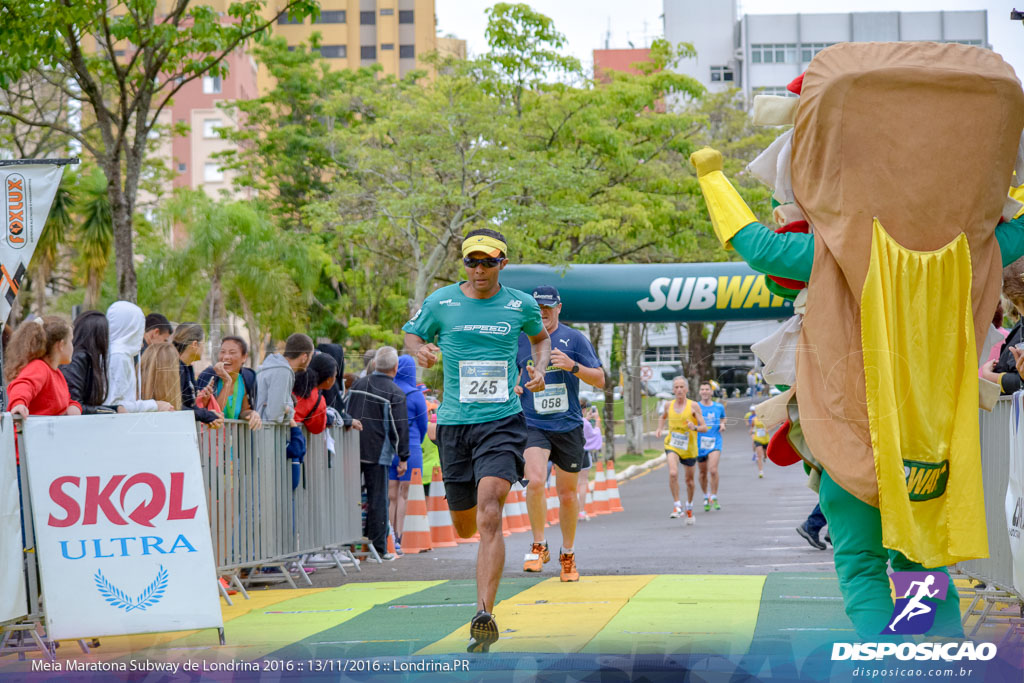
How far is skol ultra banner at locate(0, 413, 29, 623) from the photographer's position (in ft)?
20.0

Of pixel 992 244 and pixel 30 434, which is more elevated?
pixel 992 244

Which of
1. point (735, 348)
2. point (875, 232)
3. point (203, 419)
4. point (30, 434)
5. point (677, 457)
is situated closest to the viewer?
point (875, 232)

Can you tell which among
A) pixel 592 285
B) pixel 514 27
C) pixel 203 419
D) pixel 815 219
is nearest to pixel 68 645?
pixel 203 419

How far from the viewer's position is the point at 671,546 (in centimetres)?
1154

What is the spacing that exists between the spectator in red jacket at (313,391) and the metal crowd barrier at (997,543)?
5052 mm

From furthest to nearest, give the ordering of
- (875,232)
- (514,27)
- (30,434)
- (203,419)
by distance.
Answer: (514,27)
(203,419)
(30,434)
(875,232)

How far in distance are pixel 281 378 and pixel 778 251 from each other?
584 cm

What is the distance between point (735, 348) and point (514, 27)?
14371 mm

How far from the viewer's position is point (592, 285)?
6891mm

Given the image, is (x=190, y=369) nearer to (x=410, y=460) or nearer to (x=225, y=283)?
(x=225, y=283)

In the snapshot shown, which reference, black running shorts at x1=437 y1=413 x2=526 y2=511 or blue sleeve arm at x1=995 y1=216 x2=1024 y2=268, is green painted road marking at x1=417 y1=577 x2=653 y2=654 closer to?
black running shorts at x1=437 y1=413 x2=526 y2=511

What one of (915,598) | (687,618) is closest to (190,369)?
(687,618)

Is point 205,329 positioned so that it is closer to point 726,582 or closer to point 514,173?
point 726,582

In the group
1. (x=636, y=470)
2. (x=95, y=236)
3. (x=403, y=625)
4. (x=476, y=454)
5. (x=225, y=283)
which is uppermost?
(x=95, y=236)
